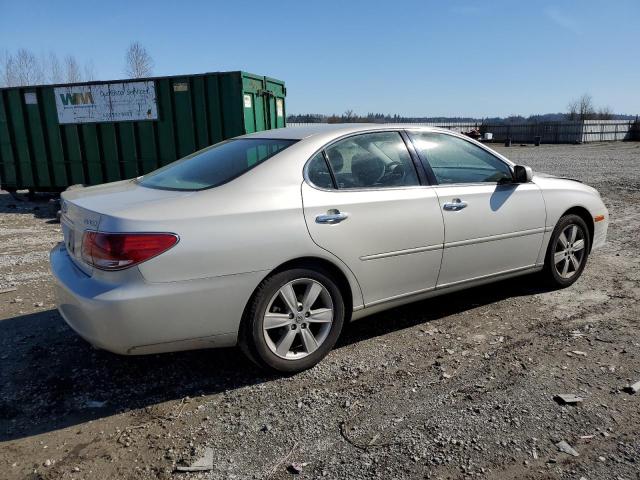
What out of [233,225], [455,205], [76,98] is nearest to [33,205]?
[76,98]

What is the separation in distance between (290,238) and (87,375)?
1675 millimetres

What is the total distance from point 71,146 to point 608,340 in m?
10.4

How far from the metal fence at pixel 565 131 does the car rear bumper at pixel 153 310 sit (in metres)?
39.9

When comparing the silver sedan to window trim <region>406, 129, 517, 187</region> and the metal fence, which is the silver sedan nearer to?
window trim <region>406, 129, 517, 187</region>

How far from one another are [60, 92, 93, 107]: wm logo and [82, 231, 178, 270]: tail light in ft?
28.7

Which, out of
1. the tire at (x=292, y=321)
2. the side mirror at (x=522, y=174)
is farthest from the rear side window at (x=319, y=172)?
the side mirror at (x=522, y=174)

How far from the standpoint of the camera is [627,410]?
292cm

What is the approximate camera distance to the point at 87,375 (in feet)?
11.3

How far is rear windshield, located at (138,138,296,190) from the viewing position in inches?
133

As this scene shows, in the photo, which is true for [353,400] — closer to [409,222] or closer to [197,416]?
[197,416]

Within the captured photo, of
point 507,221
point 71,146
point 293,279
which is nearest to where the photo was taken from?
point 293,279

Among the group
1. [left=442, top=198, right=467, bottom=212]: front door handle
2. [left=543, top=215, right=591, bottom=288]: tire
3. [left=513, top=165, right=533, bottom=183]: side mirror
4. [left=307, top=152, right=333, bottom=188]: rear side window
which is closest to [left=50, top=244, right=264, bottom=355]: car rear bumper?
[left=307, top=152, right=333, bottom=188]: rear side window

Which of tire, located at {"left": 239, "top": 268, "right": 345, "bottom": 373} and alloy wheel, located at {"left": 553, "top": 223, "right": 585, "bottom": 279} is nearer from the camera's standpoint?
tire, located at {"left": 239, "top": 268, "right": 345, "bottom": 373}

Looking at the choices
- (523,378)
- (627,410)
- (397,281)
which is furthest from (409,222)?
(627,410)
